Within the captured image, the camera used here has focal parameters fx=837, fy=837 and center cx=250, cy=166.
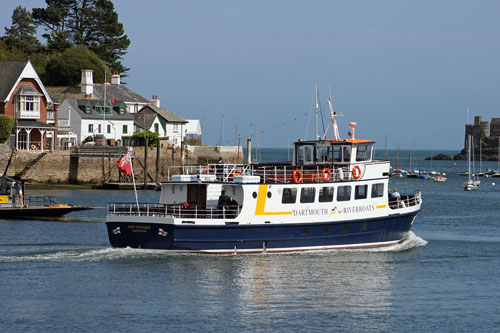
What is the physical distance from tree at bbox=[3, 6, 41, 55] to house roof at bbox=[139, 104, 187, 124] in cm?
2435

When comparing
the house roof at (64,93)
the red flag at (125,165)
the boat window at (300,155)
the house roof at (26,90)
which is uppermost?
the house roof at (64,93)

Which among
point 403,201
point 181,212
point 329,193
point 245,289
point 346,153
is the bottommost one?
point 245,289

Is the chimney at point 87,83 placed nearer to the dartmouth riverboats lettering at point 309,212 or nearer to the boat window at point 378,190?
the boat window at point 378,190

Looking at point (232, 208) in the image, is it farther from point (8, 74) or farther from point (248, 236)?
point (8, 74)

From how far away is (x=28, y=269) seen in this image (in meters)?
30.4

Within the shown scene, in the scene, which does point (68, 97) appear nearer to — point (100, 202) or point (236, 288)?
point (100, 202)

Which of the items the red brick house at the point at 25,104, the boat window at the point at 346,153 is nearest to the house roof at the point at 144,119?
the red brick house at the point at 25,104

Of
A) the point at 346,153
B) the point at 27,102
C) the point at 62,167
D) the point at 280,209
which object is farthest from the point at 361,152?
the point at 27,102

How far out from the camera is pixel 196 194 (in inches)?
1347

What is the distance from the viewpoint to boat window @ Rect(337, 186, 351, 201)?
115 feet

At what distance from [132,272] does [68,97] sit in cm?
6360

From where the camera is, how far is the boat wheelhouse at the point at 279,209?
32.2 metres

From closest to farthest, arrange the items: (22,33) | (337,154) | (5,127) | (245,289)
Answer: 1. (245,289)
2. (337,154)
3. (5,127)
4. (22,33)

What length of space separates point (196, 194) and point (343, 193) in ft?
20.2
